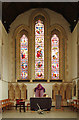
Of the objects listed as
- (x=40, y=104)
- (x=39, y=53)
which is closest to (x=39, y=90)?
(x=39, y=53)

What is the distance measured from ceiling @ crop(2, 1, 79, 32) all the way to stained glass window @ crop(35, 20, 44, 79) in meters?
1.66

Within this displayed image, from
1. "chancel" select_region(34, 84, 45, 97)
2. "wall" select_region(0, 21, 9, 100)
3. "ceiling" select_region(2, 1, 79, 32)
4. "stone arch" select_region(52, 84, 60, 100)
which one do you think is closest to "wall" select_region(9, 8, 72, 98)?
"ceiling" select_region(2, 1, 79, 32)

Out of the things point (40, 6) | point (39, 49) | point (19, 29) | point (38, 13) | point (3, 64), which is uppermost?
point (40, 6)

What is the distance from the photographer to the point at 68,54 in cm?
1942

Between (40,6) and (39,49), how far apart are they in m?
3.44

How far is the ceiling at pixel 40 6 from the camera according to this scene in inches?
627

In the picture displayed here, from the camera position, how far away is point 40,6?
757 inches

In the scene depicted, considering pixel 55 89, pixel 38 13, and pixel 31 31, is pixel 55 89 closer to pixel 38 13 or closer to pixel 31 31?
pixel 31 31

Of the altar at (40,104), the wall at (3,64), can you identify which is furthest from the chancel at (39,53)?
the altar at (40,104)

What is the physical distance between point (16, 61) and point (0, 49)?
3.82 m

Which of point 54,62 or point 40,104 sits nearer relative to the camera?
point 40,104

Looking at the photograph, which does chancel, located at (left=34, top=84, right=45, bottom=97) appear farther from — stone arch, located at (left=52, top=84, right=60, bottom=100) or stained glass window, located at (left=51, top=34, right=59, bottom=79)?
stained glass window, located at (left=51, top=34, right=59, bottom=79)

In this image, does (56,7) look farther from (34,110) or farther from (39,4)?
(34,110)

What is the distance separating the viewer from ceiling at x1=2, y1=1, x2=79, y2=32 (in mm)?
15914
